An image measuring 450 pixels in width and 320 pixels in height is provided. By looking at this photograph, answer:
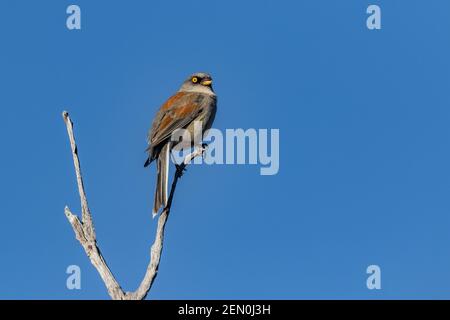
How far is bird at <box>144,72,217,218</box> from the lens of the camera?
10570 millimetres

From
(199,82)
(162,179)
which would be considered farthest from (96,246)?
(199,82)

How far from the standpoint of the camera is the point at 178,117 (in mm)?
11469

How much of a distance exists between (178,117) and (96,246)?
133 inches

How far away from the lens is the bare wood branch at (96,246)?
8.20 m

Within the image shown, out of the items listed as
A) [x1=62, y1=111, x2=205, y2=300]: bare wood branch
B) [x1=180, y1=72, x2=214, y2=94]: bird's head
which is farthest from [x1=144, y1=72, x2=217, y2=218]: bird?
[x1=62, y1=111, x2=205, y2=300]: bare wood branch

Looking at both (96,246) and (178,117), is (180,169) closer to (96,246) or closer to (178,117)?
(178,117)

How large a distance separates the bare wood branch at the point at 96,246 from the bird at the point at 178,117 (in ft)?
3.95

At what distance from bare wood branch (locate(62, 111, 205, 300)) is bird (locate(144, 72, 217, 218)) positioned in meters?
1.20

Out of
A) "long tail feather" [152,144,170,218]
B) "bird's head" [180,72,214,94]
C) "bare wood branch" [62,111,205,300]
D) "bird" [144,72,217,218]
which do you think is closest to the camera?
"bare wood branch" [62,111,205,300]

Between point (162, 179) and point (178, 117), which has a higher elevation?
point (178, 117)

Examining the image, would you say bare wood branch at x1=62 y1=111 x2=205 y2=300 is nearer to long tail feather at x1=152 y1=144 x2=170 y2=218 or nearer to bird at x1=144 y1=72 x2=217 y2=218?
long tail feather at x1=152 y1=144 x2=170 y2=218

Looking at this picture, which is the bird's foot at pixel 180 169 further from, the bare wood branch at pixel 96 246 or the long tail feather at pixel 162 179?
the bare wood branch at pixel 96 246
